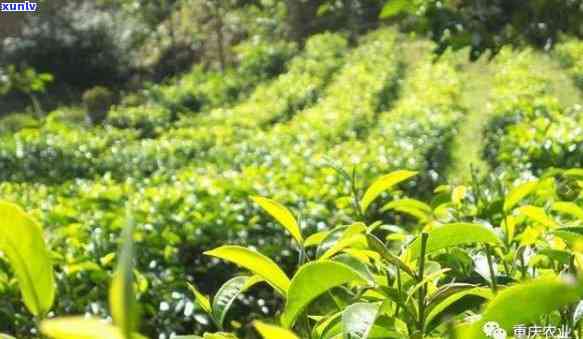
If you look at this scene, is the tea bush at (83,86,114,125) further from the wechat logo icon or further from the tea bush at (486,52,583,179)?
the wechat logo icon

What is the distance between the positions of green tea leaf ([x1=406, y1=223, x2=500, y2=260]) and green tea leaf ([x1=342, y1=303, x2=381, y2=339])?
0.40 feet

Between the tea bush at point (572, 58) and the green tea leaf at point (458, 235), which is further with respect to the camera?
the tea bush at point (572, 58)

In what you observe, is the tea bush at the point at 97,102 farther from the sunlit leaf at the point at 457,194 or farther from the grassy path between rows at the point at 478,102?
the sunlit leaf at the point at 457,194

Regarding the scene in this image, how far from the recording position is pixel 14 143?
32.4ft

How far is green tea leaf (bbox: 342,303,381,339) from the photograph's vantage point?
74 centimetres

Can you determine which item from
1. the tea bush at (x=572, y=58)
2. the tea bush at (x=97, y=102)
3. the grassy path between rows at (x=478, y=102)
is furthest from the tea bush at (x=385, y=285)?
the tea bush at (x=97, y=102)

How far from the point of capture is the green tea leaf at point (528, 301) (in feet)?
1.61

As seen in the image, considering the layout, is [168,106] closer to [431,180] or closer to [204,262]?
[431,180]

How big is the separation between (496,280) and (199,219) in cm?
357

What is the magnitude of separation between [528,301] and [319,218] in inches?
169

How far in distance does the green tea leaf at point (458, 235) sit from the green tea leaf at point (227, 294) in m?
0.20

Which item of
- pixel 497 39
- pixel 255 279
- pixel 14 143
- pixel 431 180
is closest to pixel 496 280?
pixel 255 279

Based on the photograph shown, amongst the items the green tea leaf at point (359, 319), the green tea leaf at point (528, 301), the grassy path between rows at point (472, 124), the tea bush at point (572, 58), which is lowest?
the grassy path between rows at point (472, 124)

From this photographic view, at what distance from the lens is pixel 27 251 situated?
0.57 meters
